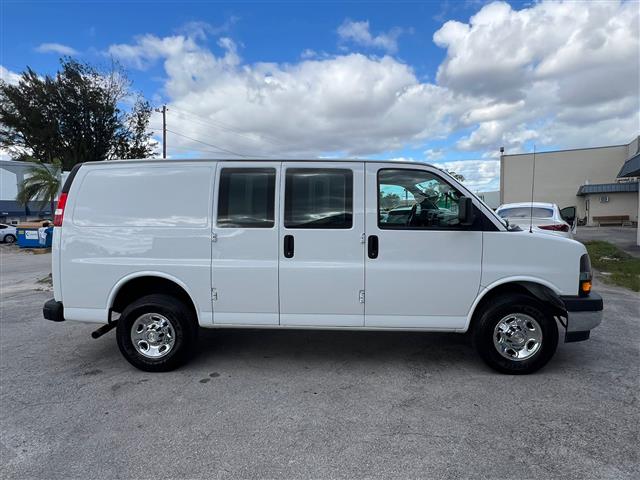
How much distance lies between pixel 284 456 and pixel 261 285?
1.70m

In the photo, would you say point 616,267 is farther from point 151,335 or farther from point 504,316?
point 151,335

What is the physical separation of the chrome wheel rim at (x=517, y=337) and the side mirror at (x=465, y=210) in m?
1.07

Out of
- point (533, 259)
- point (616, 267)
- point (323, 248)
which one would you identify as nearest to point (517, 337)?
point (533, 259)

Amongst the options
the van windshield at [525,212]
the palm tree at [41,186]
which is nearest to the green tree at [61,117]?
the palm tree at [41,186]

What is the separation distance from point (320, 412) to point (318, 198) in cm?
199

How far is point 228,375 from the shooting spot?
168 inches

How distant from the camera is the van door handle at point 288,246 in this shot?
4.17m

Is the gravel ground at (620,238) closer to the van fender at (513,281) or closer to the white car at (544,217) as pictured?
the white car at (544,217)

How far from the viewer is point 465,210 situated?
12.8ft

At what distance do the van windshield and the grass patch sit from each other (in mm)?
2085

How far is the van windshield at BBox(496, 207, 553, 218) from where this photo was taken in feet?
31.5

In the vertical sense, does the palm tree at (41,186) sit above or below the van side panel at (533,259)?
above

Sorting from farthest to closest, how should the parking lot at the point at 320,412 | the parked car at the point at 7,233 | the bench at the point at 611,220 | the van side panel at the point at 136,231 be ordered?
the bench at the point at 611,220 < the parked car at the point at 7,233 < the van side panel at the point at 136,231 < the parking lot at the point at 320,412

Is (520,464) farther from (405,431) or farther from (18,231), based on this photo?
(18,231)
